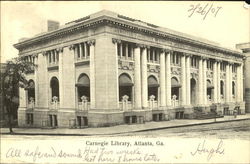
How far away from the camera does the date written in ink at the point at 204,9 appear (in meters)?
9.20

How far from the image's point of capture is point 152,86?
51.3 feet

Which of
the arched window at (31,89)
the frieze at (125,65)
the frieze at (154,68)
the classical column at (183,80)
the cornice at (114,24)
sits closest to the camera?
the cornice at (114,24)

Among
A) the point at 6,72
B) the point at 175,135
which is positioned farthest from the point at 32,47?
the point at 175,135

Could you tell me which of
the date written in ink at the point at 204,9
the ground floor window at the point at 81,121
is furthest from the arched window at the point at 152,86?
the date written in ink at the point at 204,9

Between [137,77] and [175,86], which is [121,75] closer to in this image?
[137,77]

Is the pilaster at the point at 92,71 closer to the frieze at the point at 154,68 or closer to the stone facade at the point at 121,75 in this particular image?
the stone facade at the point at 121,75

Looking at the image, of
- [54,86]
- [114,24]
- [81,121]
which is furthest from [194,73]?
[54,86]

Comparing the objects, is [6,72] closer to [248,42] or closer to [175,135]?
[175,135]

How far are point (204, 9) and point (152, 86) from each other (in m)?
7.00

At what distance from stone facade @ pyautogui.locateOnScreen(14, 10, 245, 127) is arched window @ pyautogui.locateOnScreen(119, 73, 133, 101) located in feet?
0.17

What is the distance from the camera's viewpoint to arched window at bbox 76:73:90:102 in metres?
13.9

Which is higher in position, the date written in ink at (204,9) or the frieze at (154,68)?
the date written in ink at (204,9)

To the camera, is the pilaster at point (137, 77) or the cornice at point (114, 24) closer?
the cornice at point (114, 24)

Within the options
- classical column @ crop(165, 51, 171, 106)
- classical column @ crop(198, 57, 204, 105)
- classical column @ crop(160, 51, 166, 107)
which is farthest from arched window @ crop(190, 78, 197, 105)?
classical column @ crop(160, 51, 166, 107)
